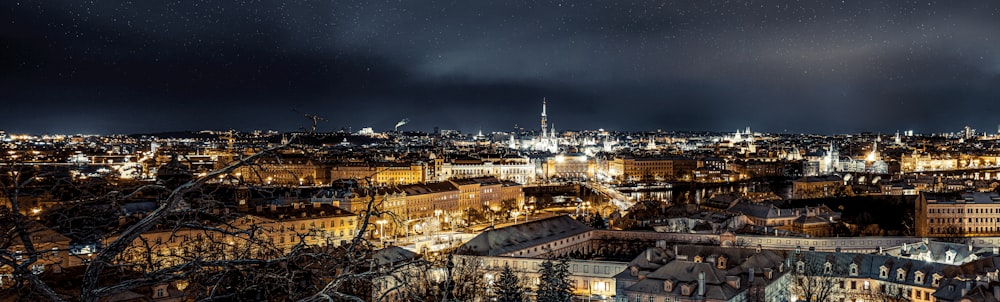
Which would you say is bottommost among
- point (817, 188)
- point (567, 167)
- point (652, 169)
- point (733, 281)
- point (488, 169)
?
point (817, 188)

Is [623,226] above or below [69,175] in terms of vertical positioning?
below

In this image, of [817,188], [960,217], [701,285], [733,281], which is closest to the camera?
[701,285]

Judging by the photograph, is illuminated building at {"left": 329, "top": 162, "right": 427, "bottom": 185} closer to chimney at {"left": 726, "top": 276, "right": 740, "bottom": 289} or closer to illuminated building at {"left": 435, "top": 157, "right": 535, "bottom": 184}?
illuminated building at {"left": 435, "top": 157, "right": 535, "bottom": 184}

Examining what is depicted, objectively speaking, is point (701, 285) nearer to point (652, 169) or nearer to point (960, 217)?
point (960, 217)

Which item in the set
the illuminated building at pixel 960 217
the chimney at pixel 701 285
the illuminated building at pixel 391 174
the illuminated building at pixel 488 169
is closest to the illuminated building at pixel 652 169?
the illuminated building at pixel 488 169

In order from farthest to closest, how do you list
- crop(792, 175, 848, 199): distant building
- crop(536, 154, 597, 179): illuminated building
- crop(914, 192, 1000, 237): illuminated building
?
crop(536, 154, 597, 179): illuminated building
crop(792, 175, 848, 199): distant building
crop(914, 192, 1000, 237): illuminated building

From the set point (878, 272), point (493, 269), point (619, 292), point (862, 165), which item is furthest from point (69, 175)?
point (862, 165)

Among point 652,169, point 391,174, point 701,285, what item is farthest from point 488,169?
point 701,285

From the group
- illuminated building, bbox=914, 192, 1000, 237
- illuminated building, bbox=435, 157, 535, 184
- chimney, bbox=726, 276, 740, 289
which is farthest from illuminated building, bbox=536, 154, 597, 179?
chimney, bbox=726, 276, 740, 289

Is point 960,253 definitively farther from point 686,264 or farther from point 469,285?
point 469,285

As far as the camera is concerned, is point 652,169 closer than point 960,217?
No

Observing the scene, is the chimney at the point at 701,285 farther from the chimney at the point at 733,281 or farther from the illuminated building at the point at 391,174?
the illuminated building at the point at 391,174

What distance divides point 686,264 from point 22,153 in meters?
17.0

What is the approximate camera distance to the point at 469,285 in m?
20.5
